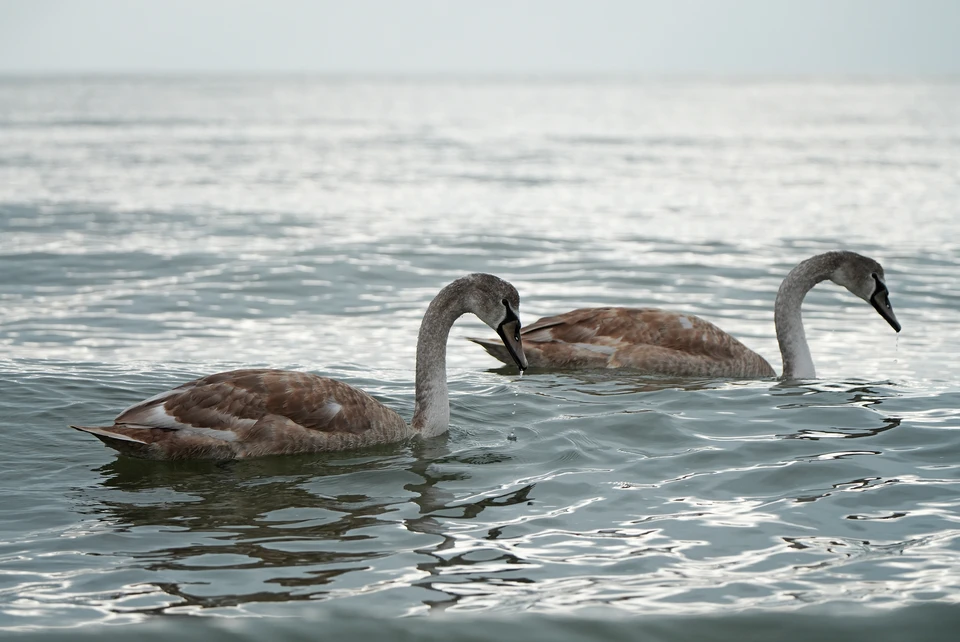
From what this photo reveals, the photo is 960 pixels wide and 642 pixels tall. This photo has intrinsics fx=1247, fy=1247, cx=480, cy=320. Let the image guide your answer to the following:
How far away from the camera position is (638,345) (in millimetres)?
13352

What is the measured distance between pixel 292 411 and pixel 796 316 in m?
5.97

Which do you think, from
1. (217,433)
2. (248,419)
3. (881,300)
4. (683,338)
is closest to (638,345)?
(683,338)

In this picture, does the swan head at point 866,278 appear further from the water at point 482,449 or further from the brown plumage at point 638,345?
the brown plumage at point 638,345

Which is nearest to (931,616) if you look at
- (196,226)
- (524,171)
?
(196,226)

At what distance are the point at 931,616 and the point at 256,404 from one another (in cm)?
507

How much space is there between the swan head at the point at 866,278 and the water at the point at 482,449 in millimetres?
735

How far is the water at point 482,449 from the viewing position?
674cm

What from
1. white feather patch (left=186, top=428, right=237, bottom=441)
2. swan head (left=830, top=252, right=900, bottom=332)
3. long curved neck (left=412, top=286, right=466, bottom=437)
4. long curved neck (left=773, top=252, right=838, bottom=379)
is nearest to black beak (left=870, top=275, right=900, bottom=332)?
swan head (left=830, top=252, right=900, bottom=332)

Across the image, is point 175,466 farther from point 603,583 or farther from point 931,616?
point 931,616

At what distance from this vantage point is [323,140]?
59.6m

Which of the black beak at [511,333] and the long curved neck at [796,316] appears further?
the long curved neck at [796,316]

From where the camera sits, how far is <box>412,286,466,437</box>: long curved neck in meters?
10.3

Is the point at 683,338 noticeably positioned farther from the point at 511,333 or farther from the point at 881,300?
the point at 511,333

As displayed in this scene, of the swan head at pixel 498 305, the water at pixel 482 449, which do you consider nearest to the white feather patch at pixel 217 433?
the water at pixel 482 449
